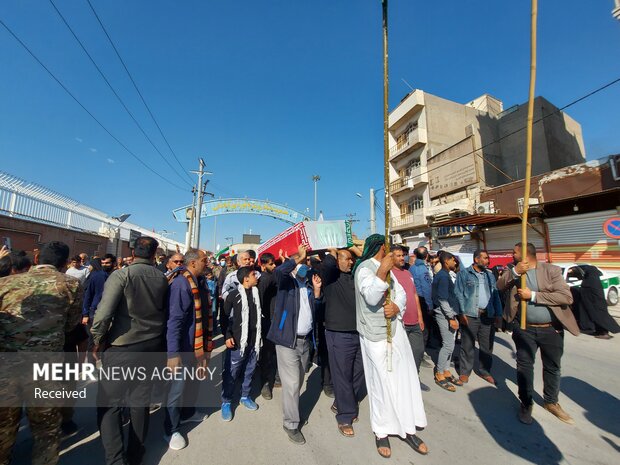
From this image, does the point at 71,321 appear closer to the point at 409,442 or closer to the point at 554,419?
the point at 409,442

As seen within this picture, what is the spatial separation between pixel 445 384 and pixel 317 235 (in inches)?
112

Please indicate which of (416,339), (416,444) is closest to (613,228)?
(416,339)

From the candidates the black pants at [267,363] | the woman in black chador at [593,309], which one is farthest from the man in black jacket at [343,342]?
the woman in black chador at [593,309]

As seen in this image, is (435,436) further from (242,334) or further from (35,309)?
(35,309)

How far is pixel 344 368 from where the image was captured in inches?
112

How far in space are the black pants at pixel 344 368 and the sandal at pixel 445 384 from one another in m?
1.69

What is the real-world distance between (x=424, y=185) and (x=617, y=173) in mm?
12326

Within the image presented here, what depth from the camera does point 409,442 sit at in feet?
8.50

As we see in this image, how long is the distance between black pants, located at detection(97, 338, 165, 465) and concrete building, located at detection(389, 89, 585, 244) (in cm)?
1638

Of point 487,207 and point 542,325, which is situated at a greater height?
point 487,207

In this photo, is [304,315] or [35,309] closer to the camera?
[35,309]

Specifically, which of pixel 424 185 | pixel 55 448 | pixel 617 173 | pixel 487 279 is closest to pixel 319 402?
pixel 55 448

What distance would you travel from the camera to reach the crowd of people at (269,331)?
2.23m

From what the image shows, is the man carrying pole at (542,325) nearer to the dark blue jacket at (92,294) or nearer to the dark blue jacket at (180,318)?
the dark blue jacket at (180,318)
